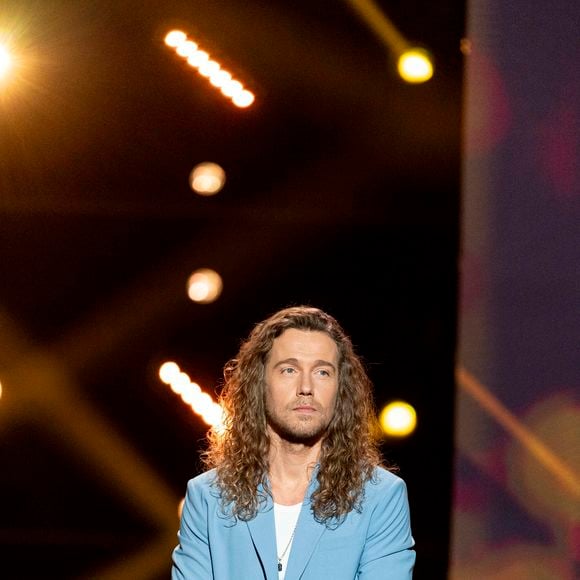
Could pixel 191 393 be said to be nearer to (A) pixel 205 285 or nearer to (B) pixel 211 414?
(B) pixel 211 414

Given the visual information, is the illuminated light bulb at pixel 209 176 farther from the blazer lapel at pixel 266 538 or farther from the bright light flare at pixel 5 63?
the blazer lapel at pixel 266 538

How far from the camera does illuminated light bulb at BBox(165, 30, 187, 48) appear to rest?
317 cm

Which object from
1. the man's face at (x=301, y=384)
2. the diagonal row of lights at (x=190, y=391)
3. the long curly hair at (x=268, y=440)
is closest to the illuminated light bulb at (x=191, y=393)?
the diagonal row of lights at (x=190, y=391)

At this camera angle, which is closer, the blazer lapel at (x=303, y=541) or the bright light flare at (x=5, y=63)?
the blazer lapel at (x=303, y=541)

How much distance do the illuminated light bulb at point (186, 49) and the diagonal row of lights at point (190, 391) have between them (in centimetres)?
96

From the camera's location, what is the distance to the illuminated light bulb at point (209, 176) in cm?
321

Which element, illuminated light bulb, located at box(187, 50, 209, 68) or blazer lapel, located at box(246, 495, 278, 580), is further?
illuminated light bulb, located at box(187, 50, 209, 68)

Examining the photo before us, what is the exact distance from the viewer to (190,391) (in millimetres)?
3260

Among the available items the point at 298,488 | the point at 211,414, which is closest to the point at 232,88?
the point at 211,414

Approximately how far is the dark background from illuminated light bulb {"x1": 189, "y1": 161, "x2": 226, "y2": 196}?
3 cm

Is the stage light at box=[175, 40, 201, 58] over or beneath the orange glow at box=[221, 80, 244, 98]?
over

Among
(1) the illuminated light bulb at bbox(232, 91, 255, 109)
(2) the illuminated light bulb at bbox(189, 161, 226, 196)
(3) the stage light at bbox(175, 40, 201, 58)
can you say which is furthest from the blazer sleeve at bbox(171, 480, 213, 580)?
(3) the stage light at bbox(175, 40, 201, 58)

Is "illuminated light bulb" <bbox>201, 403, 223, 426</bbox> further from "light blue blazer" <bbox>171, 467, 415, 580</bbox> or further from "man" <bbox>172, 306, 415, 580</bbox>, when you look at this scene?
"light blue blazer" <bbox>171, 467, 415, 580</bbox>

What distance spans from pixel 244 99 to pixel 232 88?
50 millimetres
